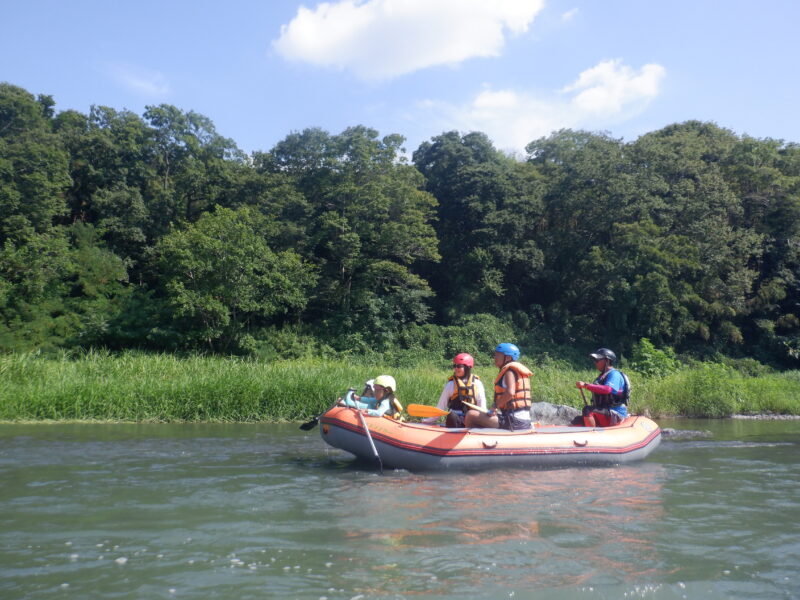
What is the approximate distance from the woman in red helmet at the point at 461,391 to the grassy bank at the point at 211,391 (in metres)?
4.54

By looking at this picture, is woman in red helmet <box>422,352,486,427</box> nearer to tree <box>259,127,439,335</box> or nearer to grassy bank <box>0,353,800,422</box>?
grassy bank <box>0,353,800,422</box>

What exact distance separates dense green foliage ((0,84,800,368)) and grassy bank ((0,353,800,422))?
6.80 metres

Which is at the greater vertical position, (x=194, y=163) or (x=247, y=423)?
(x=194, y=163)

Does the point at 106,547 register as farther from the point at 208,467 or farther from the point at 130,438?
the point at 130,438

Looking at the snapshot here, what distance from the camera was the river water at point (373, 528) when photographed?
169 inches

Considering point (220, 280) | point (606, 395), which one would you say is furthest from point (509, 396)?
point (220, 280)

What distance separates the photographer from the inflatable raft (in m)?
8.03

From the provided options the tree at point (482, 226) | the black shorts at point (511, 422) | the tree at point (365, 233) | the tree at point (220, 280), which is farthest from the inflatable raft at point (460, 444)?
the tree at point (482, 226)

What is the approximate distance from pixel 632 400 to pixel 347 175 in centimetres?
1458

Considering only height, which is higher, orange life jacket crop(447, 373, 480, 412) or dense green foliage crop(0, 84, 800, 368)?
dense green foliage crop(0, 84, 800, 368)

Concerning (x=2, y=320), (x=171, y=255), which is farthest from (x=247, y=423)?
(x=2, y=320)

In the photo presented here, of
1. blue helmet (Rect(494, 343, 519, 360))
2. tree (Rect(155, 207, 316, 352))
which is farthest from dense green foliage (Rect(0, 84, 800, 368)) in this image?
blue helmet (Rect(494, 343, 519, 360))

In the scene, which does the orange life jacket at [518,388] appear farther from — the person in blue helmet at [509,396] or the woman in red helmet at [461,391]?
the woman in red helmet at [461,391]

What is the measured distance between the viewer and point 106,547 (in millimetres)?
4875
